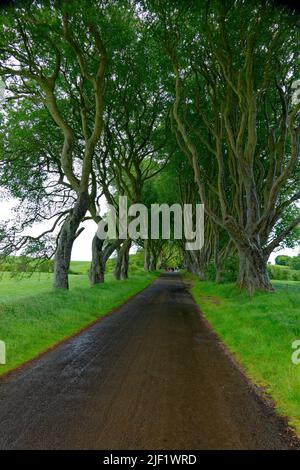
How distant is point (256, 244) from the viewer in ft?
62.3

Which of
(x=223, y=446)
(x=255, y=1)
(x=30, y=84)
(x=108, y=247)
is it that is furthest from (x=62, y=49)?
(x=223, y=446)

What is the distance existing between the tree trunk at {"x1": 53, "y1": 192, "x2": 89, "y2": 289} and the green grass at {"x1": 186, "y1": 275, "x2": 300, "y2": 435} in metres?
7.69

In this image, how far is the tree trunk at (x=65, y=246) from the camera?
19.0 m

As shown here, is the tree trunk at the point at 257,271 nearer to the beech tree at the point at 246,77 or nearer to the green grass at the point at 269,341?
the beech tree at the point at 246,77

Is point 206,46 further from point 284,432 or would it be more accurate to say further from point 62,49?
point 284,432

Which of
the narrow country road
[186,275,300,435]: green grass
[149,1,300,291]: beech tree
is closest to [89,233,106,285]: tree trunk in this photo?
[149,1,300,291]: beech tree

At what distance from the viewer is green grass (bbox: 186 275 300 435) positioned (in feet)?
21.3

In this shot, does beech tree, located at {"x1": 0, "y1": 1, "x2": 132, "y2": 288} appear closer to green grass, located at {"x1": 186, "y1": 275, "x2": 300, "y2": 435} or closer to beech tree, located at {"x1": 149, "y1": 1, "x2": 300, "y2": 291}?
beech tree, located at {"x1": 149, "y1": 1, "x2": 300, "y2": 291}

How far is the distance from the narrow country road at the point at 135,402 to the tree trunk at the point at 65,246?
905cm

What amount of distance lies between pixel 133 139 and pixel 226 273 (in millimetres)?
13914

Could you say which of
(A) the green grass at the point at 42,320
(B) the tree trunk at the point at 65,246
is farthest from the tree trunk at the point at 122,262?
(A) the green grass at the point at 42,320

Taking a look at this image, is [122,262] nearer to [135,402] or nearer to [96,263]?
[96,263]

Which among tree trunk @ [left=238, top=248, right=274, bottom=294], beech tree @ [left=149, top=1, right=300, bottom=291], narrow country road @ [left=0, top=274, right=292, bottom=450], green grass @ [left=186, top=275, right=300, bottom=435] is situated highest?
beech tree @ [left=149, top=1, right=300, bottom=291]

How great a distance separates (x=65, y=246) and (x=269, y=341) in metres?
12.5
